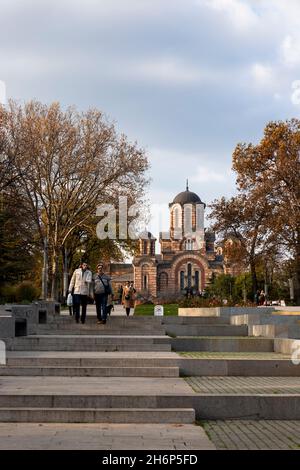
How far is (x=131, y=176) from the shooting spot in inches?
1601

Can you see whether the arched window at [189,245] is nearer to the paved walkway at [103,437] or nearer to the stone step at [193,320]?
the stone step at [193,320]

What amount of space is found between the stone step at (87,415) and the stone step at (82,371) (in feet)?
9.47

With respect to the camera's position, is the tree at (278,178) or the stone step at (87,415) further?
the tree at (278,178)

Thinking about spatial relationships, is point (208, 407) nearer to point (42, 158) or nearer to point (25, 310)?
point (25, 310)

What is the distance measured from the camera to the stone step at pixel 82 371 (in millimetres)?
10922

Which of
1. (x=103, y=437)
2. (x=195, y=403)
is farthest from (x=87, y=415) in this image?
(x=195, y=403)

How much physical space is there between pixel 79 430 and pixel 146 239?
11830 centimetres

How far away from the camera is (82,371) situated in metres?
10.9

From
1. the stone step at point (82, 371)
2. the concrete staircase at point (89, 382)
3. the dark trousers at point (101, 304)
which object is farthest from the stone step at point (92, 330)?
the stone step at point (82, 371)

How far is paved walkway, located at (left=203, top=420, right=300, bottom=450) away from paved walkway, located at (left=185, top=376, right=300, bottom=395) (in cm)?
87

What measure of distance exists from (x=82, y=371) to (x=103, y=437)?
389cm

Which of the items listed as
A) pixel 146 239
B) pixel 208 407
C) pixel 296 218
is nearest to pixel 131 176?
pixel 296 218

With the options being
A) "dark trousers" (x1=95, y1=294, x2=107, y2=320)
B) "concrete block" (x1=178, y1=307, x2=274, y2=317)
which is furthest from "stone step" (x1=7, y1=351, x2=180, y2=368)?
"concrete block" (x1=178, y1=307, x2=274, y2=317)

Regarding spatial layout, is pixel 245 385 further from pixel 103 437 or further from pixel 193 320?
pixel 193 320
